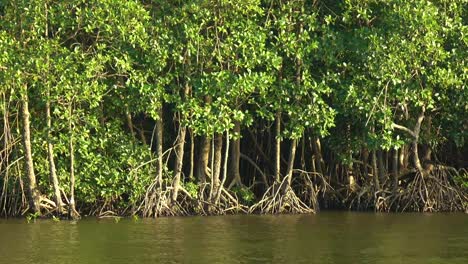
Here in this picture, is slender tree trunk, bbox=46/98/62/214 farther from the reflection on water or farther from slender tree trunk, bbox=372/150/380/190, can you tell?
slender tree trunk, bbox=372/150/380/190

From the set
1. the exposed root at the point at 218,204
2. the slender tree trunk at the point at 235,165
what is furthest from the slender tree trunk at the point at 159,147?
the slender tree trunk at the point at 235,165

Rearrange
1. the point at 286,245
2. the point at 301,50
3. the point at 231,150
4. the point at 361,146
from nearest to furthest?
1. the point at 286,245
2. the point at 301,50
3. the point at 361,146
4. the point at 231,150

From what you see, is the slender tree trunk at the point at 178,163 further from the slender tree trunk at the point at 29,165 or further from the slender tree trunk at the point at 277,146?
the slender tree trunk at the point at 29,165

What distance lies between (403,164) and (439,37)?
3.58m

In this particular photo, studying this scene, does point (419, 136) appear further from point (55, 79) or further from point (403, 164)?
point (55, 79)

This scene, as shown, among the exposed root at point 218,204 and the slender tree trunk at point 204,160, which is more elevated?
the slender tree trunk at point 204,160

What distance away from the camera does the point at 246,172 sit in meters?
24.3

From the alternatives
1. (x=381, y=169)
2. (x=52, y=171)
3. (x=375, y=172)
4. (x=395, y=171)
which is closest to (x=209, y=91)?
(x=52, y=171)

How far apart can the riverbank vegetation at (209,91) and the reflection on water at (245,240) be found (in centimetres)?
97

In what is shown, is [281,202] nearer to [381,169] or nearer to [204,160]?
[204,160]

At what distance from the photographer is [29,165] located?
2009 cm

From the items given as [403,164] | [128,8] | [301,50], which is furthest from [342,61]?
[128,8]

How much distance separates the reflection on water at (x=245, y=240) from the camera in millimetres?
14875

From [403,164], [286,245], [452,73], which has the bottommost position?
[286,245]
